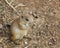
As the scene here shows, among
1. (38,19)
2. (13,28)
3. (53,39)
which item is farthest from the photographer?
(38,19)

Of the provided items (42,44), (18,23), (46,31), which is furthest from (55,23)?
(18,23)

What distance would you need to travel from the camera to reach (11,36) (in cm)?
435

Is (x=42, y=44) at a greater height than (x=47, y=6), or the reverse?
(x=47, y=6)

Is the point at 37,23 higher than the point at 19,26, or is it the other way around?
the point at 19,26

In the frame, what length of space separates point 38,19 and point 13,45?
812 millimetres

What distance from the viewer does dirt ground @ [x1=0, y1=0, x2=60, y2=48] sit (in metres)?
4.48

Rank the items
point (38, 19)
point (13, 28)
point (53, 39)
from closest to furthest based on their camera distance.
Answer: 1. point (13, 28)
2. point (53, 39)
3. point (38, 19)

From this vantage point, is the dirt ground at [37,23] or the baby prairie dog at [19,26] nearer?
the baby prairie dog at [19,26]

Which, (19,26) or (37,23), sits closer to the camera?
(19,26)

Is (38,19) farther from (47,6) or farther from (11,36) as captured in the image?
(11,36)

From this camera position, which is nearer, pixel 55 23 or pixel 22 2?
pixel 55 23

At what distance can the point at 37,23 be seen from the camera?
485 centimetres

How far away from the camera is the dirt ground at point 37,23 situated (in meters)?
4.48

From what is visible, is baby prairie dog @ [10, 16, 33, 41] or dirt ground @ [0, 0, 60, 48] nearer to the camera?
baby prairie dog @ [10, 16, 33, 41]
